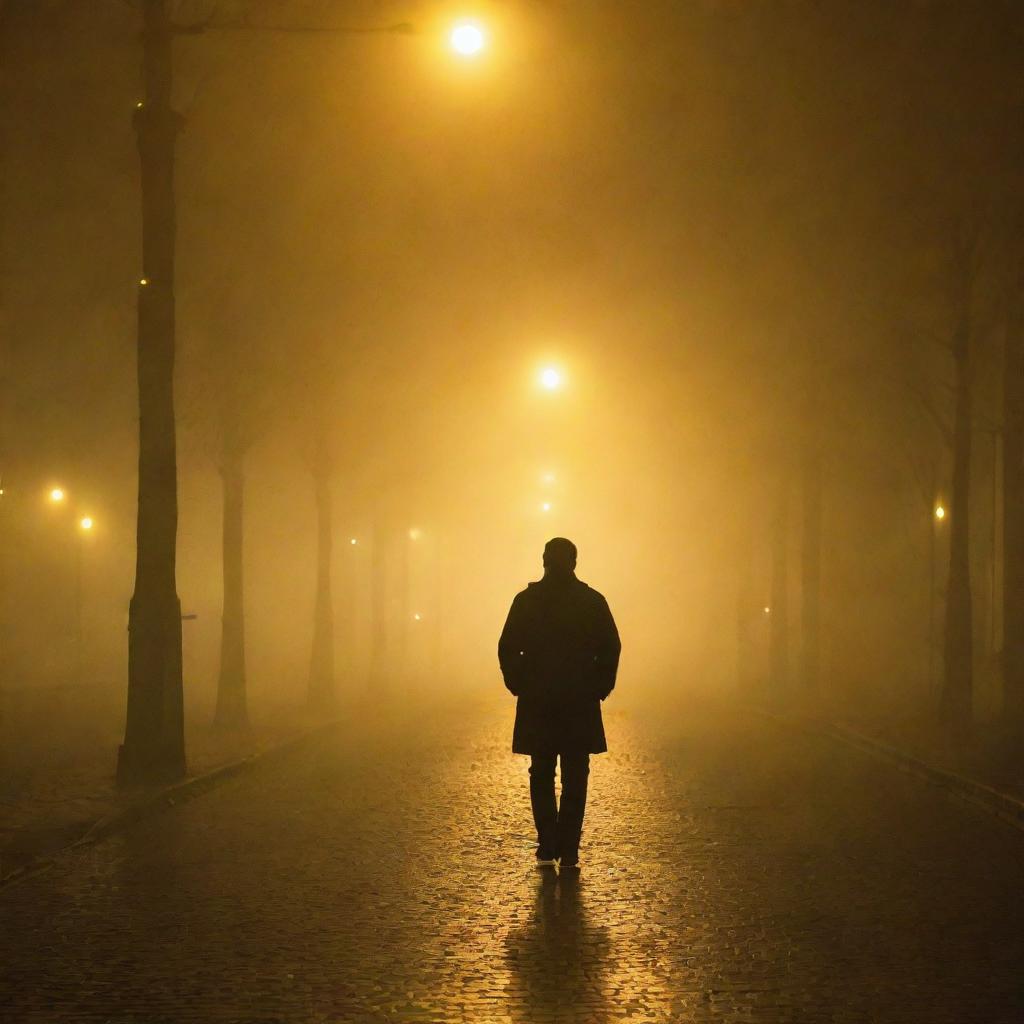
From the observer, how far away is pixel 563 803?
35.2 ft

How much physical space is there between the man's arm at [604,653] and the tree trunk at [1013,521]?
17.4 meters

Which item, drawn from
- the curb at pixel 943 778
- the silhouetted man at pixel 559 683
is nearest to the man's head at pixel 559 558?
the silhouetted man at pixel 559 683

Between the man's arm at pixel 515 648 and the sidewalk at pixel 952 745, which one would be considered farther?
the sidewalk at pixel 952 745

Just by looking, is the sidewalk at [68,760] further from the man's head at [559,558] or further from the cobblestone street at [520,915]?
the man's head at [559,558]

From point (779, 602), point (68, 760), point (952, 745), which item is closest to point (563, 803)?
point (68, 760)

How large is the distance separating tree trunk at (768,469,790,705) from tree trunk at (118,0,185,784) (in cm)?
2609

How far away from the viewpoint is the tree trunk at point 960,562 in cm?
2497

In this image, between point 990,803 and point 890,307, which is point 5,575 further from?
point 990,803

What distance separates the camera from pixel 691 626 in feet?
363

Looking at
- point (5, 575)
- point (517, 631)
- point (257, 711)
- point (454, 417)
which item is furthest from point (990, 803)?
point (5, 575)

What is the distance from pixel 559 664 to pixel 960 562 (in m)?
16.4

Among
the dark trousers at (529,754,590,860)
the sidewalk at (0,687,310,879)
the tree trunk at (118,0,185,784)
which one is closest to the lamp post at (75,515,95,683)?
the sidewalk at (0,687,310,879)

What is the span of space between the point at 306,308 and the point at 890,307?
11.3 metres

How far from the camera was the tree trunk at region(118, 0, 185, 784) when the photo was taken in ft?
56.1
